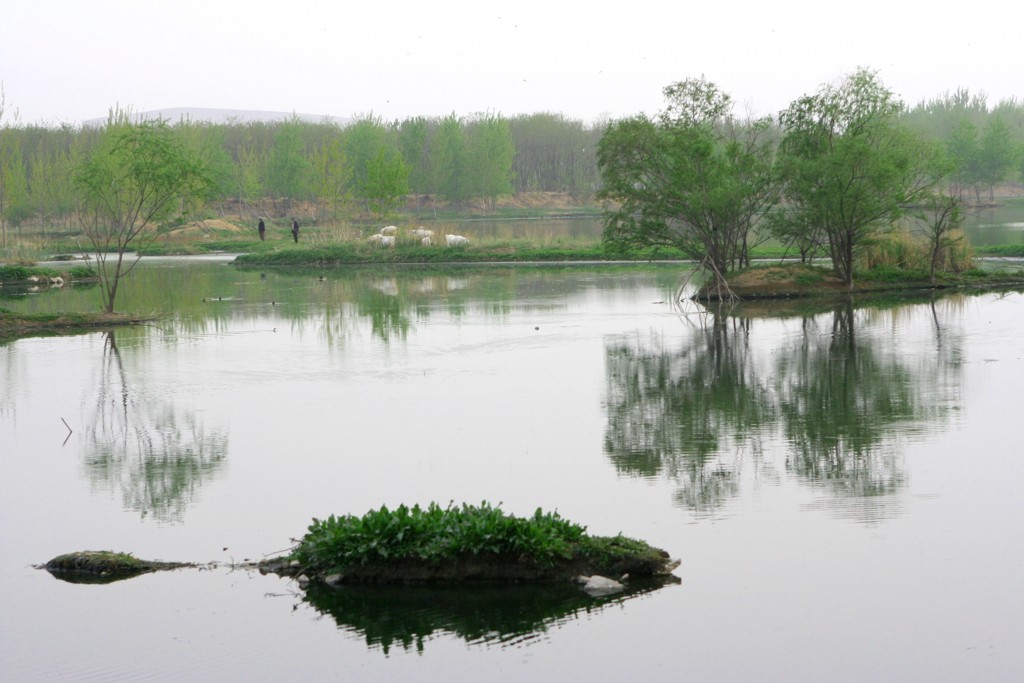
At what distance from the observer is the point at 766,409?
1482 cm

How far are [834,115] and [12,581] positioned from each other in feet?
87.1

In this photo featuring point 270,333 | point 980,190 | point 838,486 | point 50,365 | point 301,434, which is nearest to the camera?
point 838,486

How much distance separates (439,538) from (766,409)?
749cm

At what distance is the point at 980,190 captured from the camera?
113 m

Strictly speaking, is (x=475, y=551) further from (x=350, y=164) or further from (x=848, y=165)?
(x=350, y=164)

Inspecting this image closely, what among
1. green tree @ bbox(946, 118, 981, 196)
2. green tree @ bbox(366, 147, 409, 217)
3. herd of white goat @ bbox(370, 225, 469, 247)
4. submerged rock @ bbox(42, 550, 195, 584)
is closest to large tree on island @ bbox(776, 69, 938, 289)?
herd of white goat @ bbox(370, 225, 469, 247)

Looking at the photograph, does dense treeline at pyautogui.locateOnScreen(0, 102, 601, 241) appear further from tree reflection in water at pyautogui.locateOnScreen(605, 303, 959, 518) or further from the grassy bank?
tree reflection in water at pyautogui.locateOnScreen(605, 303, 959, 518)

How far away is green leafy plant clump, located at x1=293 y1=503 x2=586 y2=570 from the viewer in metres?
8.28

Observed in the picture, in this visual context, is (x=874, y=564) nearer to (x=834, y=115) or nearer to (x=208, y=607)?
(x=208, y=607)

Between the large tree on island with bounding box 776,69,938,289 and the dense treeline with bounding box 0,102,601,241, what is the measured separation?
1464 inches

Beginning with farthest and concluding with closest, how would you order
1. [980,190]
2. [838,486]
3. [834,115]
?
[980,190] → [834,115] → [838,486]

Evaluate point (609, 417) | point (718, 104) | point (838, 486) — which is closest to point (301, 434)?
point (609, 417)

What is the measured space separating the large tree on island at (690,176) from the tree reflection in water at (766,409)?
29.2ft

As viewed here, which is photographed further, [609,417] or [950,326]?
[950,326]
